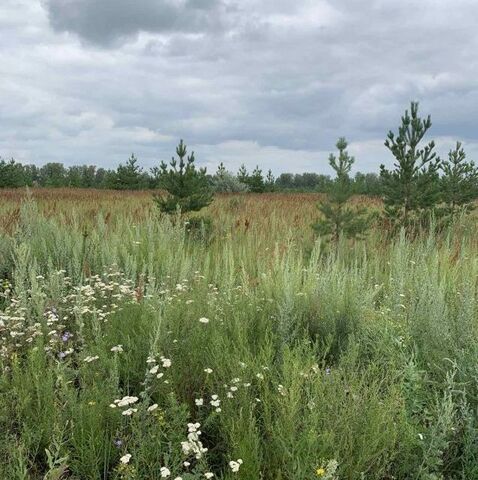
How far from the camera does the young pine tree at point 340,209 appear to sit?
7.55 metres

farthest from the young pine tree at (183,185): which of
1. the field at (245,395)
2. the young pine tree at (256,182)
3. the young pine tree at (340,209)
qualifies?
the young pine tree at (256,182)

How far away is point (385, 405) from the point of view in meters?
2.71

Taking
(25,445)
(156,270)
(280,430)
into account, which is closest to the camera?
(280,430)

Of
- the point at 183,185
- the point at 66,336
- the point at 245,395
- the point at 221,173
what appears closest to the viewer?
the point at 245,395

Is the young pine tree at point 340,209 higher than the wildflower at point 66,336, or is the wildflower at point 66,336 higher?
the young pine tree at point 340,209

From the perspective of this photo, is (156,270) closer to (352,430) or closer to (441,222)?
(352,430)

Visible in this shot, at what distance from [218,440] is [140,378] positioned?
755 mm

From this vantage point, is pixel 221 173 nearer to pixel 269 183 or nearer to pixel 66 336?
pixel 269 183

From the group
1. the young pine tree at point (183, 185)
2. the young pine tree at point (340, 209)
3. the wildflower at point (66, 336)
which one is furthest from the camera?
the young pine tree at point (183, 185)

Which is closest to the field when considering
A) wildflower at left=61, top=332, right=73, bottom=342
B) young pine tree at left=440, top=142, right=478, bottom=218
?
wildflower at left=61, top=332, right=73, bottom=342

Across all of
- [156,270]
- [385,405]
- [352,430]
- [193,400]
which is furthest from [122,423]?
[156,270]

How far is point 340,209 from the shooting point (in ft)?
26.4

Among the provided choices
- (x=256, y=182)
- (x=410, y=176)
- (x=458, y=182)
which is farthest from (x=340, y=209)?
(x=256, y=182)

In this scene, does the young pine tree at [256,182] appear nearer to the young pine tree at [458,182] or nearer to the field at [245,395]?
the young pine tree at [458,182]
